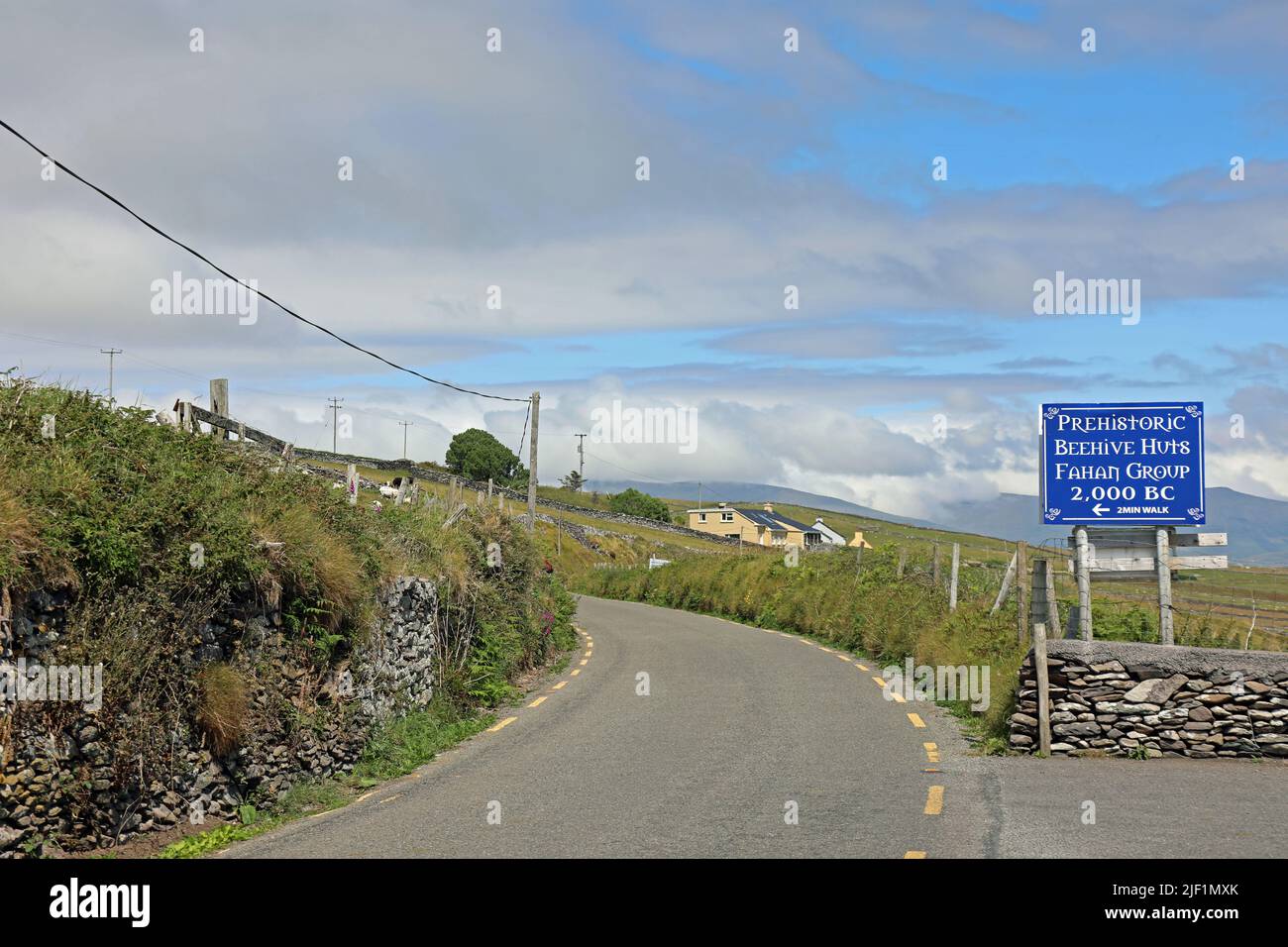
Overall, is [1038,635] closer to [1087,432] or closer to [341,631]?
[1087,432]

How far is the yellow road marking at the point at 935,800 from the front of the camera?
1028 cm

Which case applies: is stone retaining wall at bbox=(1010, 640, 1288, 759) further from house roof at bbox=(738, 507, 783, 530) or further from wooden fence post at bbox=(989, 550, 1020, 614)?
house roof at bbox=(738, 507, 783, 530)

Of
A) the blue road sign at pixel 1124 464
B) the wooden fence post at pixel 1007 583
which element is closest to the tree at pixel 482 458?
the wooden fence post at pixel 1007 583

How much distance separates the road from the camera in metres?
9.02

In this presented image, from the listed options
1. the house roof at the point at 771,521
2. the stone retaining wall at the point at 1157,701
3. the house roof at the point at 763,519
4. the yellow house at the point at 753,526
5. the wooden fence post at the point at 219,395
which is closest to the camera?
the stone retaining wall at the point at 1157,701

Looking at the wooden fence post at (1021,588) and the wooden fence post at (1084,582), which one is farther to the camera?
the wooden fence post at (1021,588)

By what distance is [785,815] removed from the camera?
32.9 ft

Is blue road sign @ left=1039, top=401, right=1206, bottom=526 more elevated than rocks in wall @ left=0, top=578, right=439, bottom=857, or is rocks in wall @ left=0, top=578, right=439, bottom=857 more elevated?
blue road sign @ left=1039, top=401, right=1206, bottom=526

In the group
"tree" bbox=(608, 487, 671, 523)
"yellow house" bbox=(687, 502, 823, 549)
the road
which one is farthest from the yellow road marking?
"tree" bbox=(608, 487, 671, 523)

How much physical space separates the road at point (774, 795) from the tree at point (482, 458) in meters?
122

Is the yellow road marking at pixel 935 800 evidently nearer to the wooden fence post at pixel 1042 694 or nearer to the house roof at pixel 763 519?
the wooden fence post at pixel 1042 694

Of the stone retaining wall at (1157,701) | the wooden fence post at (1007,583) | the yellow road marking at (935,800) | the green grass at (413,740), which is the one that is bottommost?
the green grass at (413,740)

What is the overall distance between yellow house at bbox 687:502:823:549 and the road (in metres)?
117

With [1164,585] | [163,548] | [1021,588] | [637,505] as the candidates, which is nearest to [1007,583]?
[1021,588]
